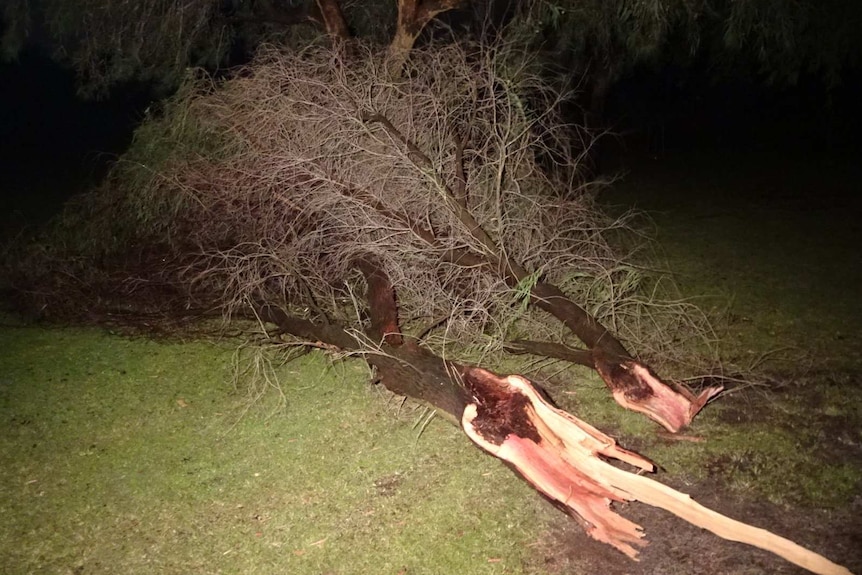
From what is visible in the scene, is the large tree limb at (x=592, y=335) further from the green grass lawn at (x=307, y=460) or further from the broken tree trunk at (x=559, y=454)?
the broken tree trunk at (x=559, y=454)

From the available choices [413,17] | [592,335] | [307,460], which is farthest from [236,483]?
[413,17]

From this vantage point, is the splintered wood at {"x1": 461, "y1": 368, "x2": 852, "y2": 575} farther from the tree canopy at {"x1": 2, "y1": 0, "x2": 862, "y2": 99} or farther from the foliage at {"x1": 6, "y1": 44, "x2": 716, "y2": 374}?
the tree canopy at {"x1": 2, "y1": 0, "x2": 862, "y2": 99}

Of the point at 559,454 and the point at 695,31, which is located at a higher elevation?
the point at 695,31

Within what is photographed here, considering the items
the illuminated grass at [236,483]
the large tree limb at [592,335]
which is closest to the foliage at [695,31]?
the large tree limb at [592,335]

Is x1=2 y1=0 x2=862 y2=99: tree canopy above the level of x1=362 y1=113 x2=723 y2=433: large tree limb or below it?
above

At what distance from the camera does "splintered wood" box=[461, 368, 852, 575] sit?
3.02 m

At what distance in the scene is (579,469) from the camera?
11.0 feet

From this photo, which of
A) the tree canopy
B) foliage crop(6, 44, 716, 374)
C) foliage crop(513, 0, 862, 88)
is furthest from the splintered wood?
foliage crop(513, 0, 862, 88)

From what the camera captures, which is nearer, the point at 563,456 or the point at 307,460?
the point at 563,456

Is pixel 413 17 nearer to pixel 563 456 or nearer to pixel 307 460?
pixel 307 460

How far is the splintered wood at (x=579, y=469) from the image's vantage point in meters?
3.02

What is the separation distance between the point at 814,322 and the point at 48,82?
89.0ft

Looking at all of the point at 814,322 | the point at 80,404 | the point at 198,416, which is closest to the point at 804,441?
the point at 814,322

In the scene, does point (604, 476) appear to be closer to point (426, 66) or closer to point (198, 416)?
point (198, 416)
